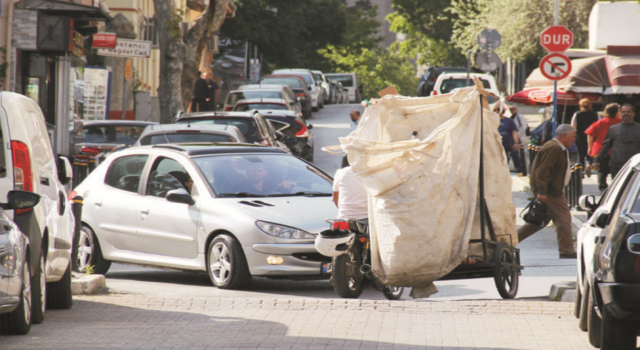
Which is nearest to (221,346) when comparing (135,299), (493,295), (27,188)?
(27,188)

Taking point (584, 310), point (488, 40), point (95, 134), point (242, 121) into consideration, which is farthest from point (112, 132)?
point (488, 40)

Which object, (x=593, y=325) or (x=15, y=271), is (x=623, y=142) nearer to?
(x=593, y=325)

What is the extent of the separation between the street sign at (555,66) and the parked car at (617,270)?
13649 mm

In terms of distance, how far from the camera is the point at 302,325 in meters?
8.40

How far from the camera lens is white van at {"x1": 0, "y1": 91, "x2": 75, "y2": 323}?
8352 mm

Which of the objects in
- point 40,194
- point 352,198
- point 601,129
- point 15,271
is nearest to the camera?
point 15,271

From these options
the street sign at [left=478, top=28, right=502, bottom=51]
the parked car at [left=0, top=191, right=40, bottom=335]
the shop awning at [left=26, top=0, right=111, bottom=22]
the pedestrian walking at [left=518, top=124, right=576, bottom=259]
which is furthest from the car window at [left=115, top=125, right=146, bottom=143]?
the street sign at [left=478, top=28, right=502, bottom=51]

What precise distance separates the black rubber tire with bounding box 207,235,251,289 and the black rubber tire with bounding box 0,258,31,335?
11.4 feet

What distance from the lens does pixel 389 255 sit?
10008mm

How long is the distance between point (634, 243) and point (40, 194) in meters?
4.41

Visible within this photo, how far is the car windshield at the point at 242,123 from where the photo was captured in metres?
18.9

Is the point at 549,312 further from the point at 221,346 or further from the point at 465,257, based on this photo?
the point at 221,346

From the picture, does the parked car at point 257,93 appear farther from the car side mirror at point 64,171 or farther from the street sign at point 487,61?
the car side mirror at point 64,171

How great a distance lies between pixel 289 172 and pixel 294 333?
15.6 feet
